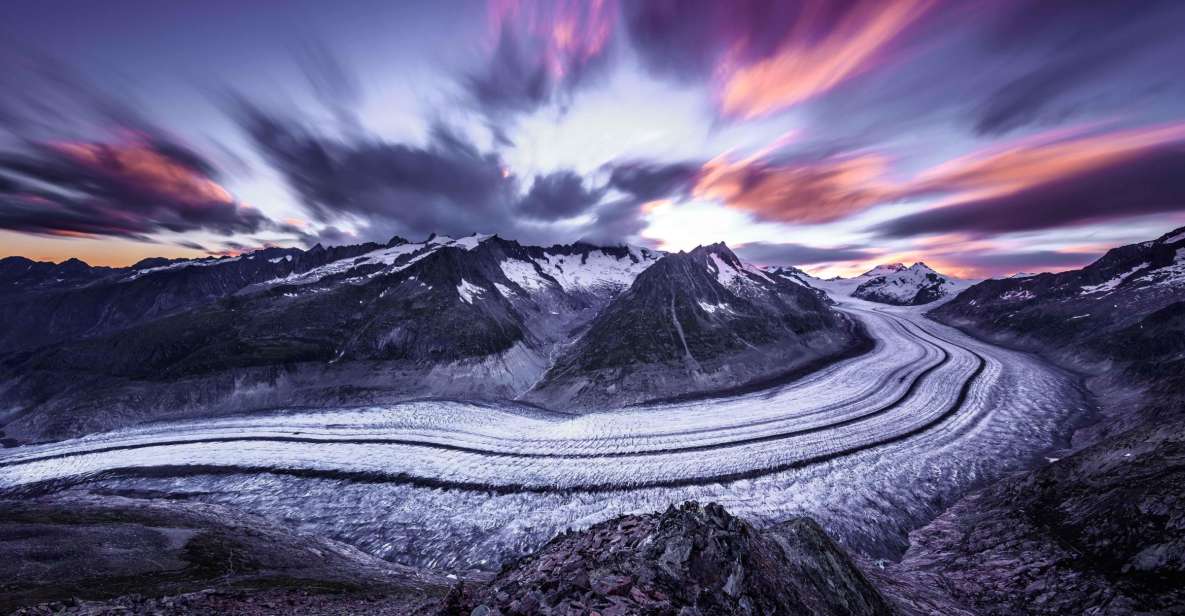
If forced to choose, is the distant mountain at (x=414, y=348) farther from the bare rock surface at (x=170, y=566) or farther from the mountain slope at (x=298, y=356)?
the bare rock surface at (x=170, y=566)

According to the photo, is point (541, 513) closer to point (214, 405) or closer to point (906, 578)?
point (906, 578)

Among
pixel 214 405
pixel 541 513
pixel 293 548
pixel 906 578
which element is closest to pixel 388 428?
pixel 293 548

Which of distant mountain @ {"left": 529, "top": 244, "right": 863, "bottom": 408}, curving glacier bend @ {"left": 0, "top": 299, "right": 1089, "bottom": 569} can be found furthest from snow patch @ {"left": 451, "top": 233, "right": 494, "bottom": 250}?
curving glacier bend @ {"left": 0, "top": 299, "right": 1089, "bottom": 569}

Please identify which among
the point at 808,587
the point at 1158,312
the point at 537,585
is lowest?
the point at 808,587

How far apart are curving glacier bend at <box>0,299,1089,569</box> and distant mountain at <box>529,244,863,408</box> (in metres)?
10.2

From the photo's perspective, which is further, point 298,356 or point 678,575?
point 298,356

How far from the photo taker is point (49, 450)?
175ft

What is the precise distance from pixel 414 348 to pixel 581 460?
5641 cm

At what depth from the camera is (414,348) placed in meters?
85.3

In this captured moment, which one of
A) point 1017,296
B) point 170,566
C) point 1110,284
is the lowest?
point 170,566

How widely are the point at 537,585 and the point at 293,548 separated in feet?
83.2

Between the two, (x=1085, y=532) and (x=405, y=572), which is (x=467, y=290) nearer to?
(x=405, y=572)

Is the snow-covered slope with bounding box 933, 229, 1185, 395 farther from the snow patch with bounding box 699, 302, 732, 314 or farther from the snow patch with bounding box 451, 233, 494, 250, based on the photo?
the snow patch with bounding box 451, 233, 494, 250

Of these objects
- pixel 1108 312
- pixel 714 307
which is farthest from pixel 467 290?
pixel 1108 312
